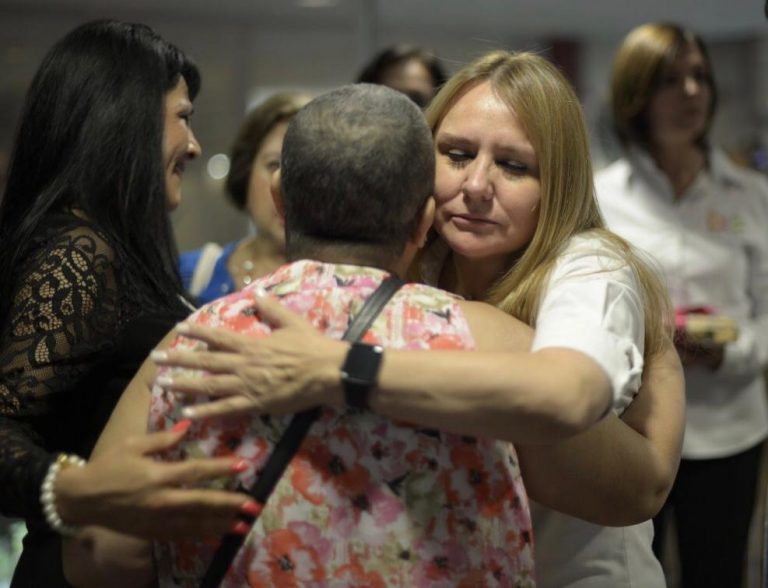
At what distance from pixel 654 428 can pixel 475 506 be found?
1.55 feet

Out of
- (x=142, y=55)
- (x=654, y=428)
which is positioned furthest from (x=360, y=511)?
(x=142, y=55)

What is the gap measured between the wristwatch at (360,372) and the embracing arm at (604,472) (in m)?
0.36

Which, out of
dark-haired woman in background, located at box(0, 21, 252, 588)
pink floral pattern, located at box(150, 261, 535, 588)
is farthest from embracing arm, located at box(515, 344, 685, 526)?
dark-haired woman in background, located at box(0, 21, 252, 588)

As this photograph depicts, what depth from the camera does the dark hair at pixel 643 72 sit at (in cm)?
321

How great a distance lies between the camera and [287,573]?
1315 mm

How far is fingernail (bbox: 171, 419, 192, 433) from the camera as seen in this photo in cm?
134

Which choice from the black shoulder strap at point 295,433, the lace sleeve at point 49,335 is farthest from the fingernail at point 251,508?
the lace sleeve at point 49,335

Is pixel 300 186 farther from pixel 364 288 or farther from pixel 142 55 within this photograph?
pixel 142 55

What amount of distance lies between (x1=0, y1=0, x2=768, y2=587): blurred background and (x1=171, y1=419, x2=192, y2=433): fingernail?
450 cm

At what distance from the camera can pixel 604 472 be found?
151cm

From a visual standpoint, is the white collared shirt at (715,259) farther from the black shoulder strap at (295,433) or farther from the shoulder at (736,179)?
the black shoulder strap at (295,433)

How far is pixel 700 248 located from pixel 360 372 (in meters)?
2.19

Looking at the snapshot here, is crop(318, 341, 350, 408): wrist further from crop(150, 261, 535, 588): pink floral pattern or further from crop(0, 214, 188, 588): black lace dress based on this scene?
crop(0, 214, 188, 588): black lace dress

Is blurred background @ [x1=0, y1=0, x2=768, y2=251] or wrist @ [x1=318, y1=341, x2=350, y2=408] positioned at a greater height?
wrist @ [x1=318, y1=341, x2=350, y2=408]
